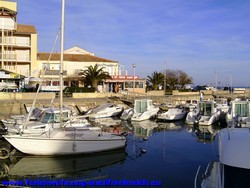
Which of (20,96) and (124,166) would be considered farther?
(20,96)

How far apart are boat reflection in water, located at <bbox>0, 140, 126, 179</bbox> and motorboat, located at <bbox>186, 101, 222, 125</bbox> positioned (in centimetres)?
1622

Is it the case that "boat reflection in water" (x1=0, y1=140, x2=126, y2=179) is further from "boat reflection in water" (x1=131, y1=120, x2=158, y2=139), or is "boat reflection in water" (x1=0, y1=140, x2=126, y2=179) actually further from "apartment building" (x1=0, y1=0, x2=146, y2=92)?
"apartment building" (x1=0, y1=0, x2=146, y2=92)

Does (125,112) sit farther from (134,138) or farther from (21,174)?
(21,174)

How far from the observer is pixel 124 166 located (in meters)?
17.9

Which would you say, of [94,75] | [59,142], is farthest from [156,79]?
[59,142]

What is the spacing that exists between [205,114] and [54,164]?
22.8m

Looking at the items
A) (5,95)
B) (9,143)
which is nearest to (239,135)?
(9,143)

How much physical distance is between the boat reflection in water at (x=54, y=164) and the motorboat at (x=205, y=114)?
16.2 m

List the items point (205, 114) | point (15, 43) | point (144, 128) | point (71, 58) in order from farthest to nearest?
1. point (71, 58)
2. point (15, 43)
3. point (205, 114)
4. point (144, 128)

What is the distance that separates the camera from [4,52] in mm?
Result: 51250

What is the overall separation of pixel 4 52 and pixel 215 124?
35.8m

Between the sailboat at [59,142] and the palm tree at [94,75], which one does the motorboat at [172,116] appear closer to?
the palm tree at [94,75]

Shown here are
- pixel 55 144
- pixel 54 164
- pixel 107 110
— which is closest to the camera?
pixel 54 164

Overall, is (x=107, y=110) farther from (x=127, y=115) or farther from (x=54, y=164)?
(x=54, y=164)
